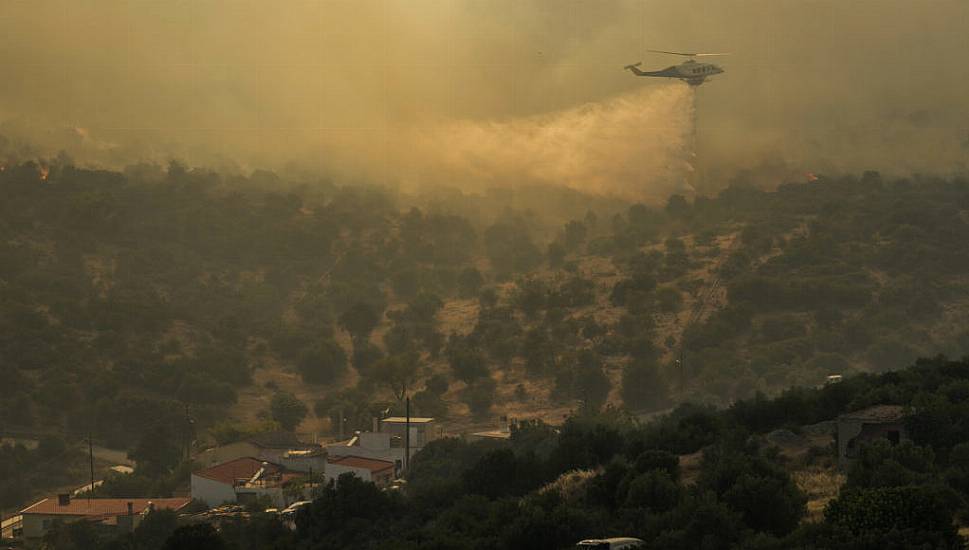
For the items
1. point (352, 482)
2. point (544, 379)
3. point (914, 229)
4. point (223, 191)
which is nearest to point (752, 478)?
point (352, 482)

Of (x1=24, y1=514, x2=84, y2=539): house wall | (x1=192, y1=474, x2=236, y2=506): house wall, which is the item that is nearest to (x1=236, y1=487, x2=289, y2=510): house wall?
(x1=192, y1=474, x2=236, y2=506): house wall

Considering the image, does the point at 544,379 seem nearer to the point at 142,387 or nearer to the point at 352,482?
the point at 142,387

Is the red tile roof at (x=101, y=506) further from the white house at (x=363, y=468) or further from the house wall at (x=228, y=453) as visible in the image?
the house wall at (x=228, y=453)

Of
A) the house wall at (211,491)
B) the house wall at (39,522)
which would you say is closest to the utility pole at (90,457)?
the house wall at (39,522)

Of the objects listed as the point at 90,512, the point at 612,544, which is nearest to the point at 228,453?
the point at 90,512

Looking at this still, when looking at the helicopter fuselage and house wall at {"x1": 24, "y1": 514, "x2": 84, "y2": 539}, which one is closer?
house wall at {"x1": 24, "y1": 514, "x2": 84, "y2": 539}

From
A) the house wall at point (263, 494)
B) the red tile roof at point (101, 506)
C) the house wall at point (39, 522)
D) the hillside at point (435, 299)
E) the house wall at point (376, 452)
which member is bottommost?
the house wall at point (39, 522)

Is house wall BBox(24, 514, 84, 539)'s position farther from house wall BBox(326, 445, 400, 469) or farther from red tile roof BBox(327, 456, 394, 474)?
house wall BBox(326, 445, 400, 469)
